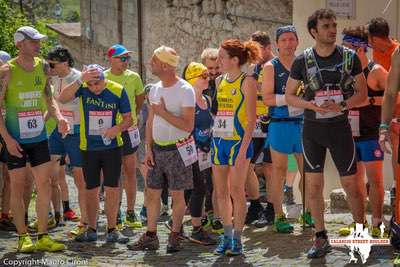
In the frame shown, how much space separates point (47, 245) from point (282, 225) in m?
2.12

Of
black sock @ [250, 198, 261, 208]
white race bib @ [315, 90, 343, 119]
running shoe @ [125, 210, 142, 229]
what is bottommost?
running shoe @ [125, 210, 142, 229]

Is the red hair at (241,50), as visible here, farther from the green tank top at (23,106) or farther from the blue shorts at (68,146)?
the blue shorts at (68,146)

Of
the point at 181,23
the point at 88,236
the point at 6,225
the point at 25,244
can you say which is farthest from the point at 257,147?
the point at 181,23

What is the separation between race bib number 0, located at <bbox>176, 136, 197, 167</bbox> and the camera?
7785 millimetres

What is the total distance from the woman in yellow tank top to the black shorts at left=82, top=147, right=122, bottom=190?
43.0 inches

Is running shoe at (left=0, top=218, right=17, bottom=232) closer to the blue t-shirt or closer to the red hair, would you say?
the blue t-shirt

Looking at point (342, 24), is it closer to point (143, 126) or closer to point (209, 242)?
point (143, 126)

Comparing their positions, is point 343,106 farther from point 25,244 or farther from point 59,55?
point 59,55

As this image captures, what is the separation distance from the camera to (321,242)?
7.14 m

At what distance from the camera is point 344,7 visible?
33.2 feet

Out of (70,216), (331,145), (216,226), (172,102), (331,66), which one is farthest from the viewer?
(70,216)

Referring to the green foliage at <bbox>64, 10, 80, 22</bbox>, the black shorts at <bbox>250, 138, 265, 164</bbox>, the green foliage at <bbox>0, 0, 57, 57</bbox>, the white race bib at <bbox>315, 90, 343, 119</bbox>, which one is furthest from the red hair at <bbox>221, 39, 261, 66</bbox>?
the green foliage at <bbox>64, 10, 80, 22</bbox>

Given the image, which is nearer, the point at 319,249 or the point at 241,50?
the point at 319,249

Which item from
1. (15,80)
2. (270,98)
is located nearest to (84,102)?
(15,80)
